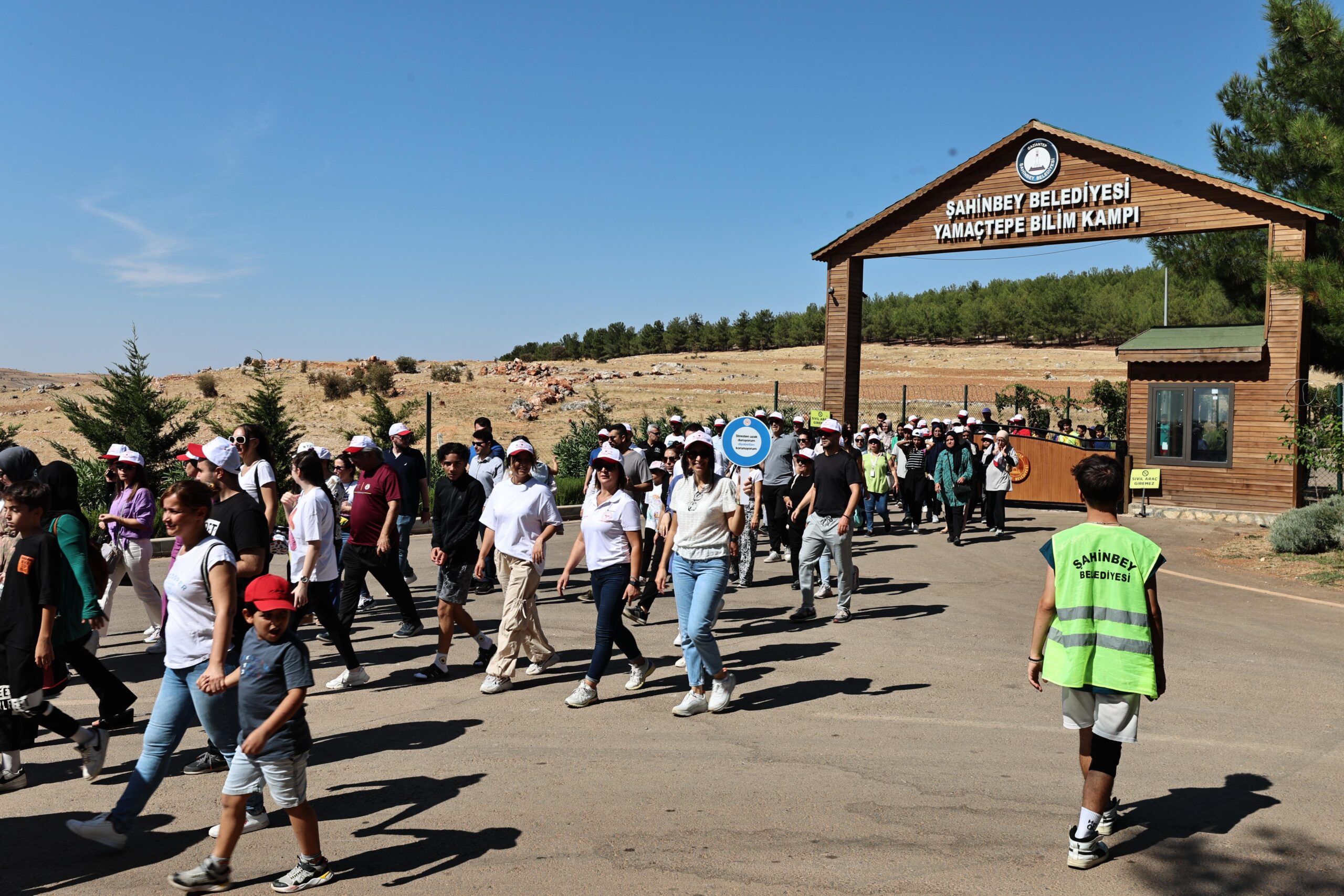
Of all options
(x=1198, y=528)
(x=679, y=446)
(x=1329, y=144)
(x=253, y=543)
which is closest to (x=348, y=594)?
(x=253, y=543)

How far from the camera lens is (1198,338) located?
818 inches

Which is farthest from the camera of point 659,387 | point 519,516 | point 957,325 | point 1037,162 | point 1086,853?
point 957,325

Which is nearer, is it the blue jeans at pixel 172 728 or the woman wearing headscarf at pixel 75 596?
the blue jeans at pixel 172 728

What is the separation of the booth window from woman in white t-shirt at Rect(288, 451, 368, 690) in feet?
58.5

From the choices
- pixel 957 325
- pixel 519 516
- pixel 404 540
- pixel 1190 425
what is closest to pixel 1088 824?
pixel 519 516

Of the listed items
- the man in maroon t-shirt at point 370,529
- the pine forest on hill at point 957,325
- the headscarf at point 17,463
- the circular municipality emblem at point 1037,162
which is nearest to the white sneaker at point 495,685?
the man in maroon t-shirt at point 370,529

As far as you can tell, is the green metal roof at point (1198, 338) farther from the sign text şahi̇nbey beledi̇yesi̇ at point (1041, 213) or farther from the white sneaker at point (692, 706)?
the white sneaker at point (692, 706)

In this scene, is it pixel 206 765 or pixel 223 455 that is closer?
pixel 206 765

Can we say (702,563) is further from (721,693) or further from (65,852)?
(65,852)

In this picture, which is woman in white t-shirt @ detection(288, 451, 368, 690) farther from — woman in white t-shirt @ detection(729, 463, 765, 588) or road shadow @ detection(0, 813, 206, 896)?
woman in white t-shirt @ detection(729, 463, 765, 588)

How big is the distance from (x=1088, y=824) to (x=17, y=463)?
A: 626 cm

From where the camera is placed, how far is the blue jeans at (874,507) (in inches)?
678

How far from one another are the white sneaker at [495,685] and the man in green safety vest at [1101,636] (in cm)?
424

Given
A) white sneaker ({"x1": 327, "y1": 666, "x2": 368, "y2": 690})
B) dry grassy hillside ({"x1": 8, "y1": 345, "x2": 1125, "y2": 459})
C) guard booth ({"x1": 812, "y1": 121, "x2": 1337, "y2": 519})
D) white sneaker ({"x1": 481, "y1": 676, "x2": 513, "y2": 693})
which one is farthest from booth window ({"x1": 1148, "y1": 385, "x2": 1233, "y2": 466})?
dry grassy hillside ({"x1": 8, "y1": 345, "x2": 1125, "y2": 459})
